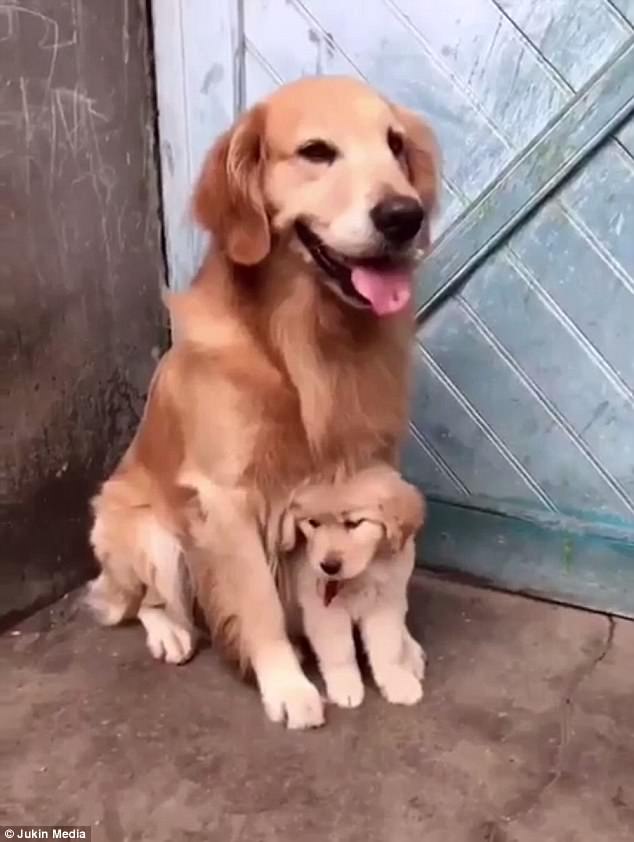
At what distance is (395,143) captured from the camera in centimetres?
189

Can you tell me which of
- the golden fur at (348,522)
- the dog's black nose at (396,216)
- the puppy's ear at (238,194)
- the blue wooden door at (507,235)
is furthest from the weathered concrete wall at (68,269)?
the dog's black nose at (396,216)

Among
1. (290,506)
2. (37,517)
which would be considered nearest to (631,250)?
(290,506)

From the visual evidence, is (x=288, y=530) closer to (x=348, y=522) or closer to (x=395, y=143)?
(x=348, y=522)

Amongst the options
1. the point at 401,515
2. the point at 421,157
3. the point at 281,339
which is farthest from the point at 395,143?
the point at 401,515

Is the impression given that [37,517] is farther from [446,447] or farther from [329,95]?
[329,95]

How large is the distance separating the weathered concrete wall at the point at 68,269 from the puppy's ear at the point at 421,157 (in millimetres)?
713

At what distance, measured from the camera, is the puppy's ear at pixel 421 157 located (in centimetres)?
195

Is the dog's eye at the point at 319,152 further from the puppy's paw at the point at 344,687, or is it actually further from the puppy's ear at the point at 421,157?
the puppy's paw at the point at 344,687

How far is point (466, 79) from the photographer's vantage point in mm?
2219

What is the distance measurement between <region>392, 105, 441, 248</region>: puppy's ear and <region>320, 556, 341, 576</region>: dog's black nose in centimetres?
61

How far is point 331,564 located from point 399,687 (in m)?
0.29

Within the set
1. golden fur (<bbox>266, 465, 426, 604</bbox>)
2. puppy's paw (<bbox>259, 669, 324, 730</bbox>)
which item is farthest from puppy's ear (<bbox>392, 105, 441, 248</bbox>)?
puppy's paw (<bbox>259, 669, 324, 730</bbox>)

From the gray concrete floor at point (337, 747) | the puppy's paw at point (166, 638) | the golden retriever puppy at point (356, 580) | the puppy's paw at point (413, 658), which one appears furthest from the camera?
the puppy's paw at point (166, 638)

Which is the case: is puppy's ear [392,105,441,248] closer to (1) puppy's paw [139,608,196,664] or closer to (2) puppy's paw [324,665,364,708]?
(2) puppy's paw [324,665,364,708]
